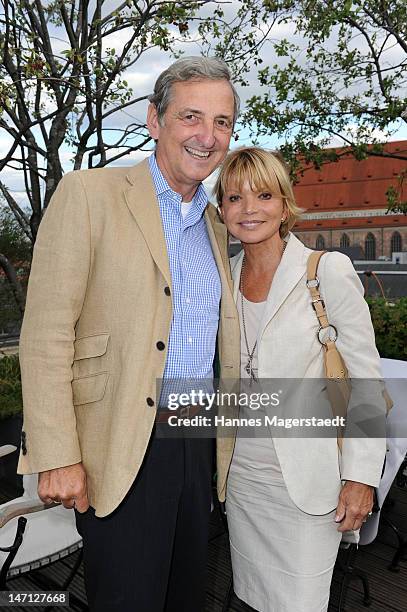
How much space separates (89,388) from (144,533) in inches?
22.2

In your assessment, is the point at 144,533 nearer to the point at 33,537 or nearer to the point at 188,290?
the point at 188,290

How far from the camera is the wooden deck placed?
3.66 meters

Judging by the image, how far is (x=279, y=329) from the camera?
219 cm

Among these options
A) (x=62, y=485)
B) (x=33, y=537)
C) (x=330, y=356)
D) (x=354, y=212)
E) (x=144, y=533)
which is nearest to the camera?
(x=62, y=485)

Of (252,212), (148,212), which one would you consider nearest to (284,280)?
(252,212)

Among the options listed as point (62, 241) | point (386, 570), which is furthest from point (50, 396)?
point (386, 570)

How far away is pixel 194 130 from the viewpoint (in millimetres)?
2102

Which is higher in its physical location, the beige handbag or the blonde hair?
the blonde hair

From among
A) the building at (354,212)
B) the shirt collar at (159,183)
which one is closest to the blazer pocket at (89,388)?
the shirt collar at (159,183)

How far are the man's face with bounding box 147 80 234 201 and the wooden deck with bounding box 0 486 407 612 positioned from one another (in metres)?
2.79

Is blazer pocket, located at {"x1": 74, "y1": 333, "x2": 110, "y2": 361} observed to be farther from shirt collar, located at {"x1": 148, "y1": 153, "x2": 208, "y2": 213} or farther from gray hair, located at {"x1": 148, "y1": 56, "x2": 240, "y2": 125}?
gray hair, located at {"x1": 148, "y1": 56, "x2": 240, "y2": 125}

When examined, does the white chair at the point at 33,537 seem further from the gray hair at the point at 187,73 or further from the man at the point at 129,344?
the gray hair at the point at 187,73

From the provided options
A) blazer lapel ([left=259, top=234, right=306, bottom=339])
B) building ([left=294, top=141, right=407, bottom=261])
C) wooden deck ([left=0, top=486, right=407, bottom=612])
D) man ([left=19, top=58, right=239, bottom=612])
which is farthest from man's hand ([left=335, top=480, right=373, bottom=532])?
building ([left=294, top=141, right=407, bottom=261])

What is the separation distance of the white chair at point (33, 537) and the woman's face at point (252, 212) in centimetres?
183
